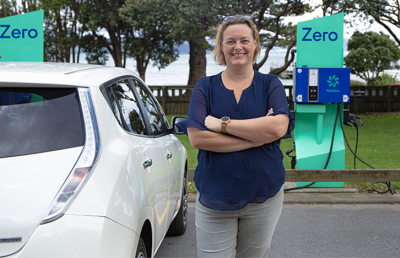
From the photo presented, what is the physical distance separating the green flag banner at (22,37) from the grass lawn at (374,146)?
323 cm

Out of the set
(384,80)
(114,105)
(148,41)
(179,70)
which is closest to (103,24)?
(148,41)

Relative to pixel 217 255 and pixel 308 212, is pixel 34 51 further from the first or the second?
pixel 217 255

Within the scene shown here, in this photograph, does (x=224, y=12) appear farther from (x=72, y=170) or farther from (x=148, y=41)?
(x=72, y=170)

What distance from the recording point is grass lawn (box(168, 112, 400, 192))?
701cm

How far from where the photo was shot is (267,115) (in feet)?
6.86

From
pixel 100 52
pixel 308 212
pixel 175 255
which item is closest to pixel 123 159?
pixel 175 255

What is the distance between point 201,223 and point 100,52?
21683 millimetres

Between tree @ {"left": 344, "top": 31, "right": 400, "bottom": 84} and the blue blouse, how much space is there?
22.5m

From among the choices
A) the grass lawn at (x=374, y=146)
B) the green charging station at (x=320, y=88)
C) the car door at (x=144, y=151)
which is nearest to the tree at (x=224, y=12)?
the grass lawn at (x=374, y=146)

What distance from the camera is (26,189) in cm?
177

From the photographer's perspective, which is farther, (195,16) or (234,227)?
(195,16)

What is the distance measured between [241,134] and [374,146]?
7961mm

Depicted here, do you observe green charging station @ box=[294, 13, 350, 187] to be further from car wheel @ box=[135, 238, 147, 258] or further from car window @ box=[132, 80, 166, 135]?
car wheel @ box=[135, 238, 147, 258]

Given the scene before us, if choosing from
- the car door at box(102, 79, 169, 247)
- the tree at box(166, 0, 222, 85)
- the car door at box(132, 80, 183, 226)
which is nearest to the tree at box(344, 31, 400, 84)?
the tree at box(166, 0, 222, 85)
